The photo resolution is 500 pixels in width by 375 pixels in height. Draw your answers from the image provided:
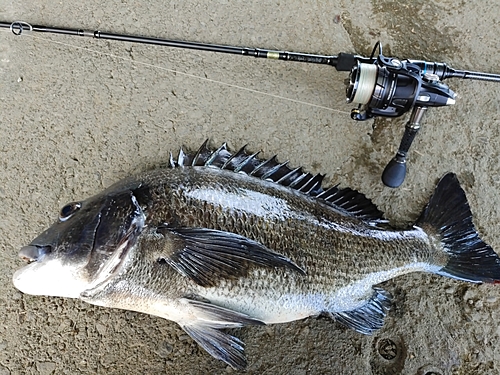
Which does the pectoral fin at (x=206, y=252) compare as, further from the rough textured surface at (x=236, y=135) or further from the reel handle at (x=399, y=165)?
the reel handle at (x=399, y=165)

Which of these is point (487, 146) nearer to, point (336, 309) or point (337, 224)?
point (337, 224)

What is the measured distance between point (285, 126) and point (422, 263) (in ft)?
3.10

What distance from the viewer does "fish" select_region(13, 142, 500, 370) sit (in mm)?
1697

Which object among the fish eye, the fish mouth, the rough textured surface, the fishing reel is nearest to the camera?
the fish mouth

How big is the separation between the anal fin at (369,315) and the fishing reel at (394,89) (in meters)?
0.80

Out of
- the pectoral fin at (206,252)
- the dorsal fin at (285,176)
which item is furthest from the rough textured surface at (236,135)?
the pectoral fin at (206,252)

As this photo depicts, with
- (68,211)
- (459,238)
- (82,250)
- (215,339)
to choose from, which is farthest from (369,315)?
(68,211)

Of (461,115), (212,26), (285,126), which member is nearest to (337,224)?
(285,126)

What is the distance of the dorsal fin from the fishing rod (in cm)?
26

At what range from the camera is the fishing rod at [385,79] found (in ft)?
6.32

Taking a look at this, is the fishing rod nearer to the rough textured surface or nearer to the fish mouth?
the rough textured surface

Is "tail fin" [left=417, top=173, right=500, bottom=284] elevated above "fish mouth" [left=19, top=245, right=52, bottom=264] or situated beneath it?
elevated above

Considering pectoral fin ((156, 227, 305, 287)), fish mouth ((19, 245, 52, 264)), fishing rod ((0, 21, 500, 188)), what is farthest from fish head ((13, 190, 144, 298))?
fishing rod ((0, 21, 500, 188))

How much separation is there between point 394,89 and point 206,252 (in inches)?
42.3
